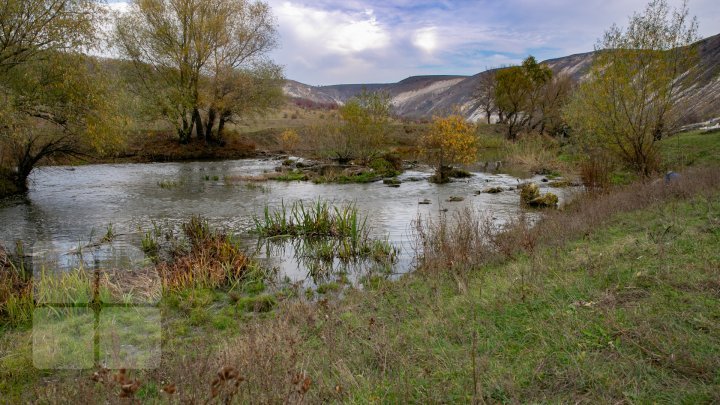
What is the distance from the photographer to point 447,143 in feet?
78.6

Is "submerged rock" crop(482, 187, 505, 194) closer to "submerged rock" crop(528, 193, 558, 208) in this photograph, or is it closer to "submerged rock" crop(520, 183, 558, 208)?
"submerged rock" crop(520, 183, 558, 208)

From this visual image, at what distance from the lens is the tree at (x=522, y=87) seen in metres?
49.4

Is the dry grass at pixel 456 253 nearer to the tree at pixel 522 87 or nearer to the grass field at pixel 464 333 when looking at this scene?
the grass field at pixel 464 333

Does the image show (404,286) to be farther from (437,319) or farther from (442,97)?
(442,97)

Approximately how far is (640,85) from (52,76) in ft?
65.7

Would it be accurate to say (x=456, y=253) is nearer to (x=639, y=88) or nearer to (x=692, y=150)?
(x=639, y=88)

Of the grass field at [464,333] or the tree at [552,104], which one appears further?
the tree at [552,104]

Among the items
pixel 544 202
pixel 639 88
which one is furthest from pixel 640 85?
pixel 544 202

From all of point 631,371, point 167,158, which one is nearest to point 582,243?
point 631,371

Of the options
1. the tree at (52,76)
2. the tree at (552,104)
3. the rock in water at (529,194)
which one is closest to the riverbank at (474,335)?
the rock in water at (529,194)

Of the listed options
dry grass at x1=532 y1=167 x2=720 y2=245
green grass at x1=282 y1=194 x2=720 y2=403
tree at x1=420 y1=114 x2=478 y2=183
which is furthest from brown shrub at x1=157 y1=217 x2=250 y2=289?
tree at x1=420 y1=114 x2=478 y2=183

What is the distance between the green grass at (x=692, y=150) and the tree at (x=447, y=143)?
347 inches

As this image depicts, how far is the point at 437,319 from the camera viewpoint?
5566mm

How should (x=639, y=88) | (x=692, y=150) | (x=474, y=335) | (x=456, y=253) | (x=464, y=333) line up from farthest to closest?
(x=692, y=150), (x=639, y=88), (x=456, y=253), (x=464, y=333), (x=474, y=335)
